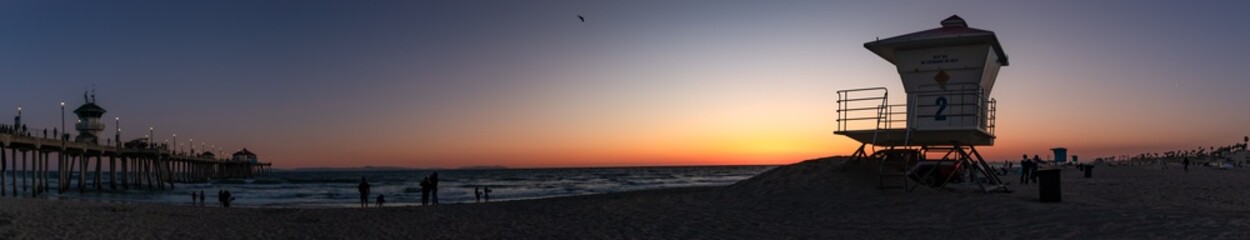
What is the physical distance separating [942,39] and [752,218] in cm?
510

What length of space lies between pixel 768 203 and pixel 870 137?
255 cm

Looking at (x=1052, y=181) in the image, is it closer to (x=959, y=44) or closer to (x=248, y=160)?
(x=959, y=44)

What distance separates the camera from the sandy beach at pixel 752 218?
33.6ft

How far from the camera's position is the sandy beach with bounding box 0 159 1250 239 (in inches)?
403

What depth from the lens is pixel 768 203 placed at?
50.2ft

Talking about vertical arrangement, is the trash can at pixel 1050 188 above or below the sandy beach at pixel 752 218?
above

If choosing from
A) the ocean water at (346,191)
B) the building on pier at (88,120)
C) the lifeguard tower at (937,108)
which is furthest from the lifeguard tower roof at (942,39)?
the building on pier at (88,120)

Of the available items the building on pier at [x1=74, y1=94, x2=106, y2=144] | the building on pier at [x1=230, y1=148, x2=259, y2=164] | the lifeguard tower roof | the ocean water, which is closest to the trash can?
the lifeguard tower roof

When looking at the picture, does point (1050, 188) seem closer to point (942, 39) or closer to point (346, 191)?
point (942, 39)

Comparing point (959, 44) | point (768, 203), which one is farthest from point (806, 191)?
point (959, 44)

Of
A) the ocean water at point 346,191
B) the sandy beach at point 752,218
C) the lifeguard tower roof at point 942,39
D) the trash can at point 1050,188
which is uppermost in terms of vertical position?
the lifeguard tower roof at point 942,39

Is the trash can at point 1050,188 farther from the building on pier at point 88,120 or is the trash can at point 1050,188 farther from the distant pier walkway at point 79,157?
the building on pier at point 88,120

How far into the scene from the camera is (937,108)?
51.2 ft

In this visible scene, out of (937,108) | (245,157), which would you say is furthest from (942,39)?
(245,157)
